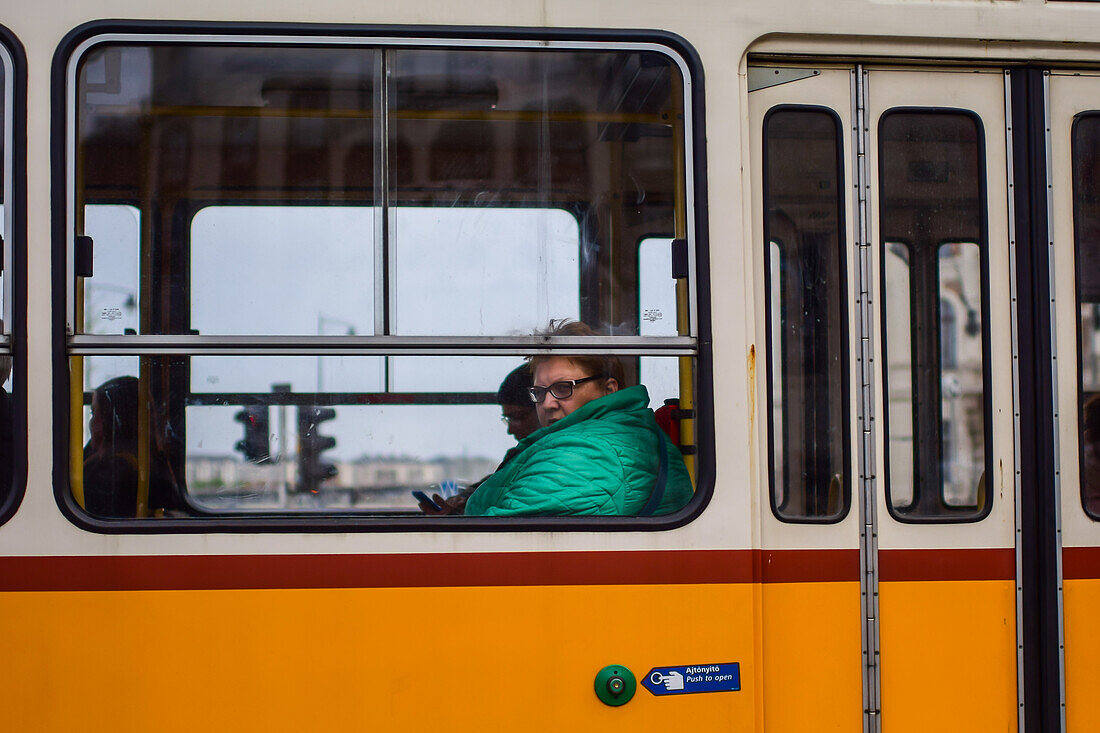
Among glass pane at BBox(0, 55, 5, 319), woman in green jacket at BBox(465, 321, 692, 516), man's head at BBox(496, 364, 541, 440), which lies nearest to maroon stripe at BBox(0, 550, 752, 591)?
woman in green jacket at BBox(465, 321, 692, 516)

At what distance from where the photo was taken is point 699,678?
7.06 ft

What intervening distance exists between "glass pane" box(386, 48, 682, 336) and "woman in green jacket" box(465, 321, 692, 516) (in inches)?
5.9

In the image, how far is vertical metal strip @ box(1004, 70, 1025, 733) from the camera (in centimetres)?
226

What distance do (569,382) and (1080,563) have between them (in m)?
1.40

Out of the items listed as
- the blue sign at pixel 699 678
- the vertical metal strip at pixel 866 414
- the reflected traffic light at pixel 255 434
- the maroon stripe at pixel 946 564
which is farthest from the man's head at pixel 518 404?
the maroon stripe at pixel 946 564

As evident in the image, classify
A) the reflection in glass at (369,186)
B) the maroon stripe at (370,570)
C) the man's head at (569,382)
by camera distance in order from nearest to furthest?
A: 1. the maroon stripe at (370,570)
2. the reflection in glass at (369,186)
3. the man's head at (569,382)

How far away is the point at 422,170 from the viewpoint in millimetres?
2250

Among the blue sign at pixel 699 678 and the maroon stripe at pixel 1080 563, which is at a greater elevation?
the maroon stripe at pixel 1080 563

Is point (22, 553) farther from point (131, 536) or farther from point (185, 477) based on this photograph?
point (185, 477)

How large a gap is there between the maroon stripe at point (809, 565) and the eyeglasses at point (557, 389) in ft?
2.03

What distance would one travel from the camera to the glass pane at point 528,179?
7.22ft

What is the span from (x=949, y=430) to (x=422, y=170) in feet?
5.02

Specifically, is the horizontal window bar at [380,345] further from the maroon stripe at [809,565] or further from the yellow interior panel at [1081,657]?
the yellow interior panel at [1081,657]

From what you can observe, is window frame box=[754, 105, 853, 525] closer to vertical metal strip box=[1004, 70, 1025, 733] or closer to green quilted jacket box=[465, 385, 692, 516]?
green quilted jacket box=[465, 385, 692, 516]
